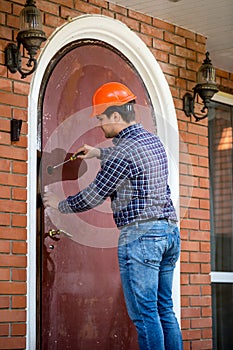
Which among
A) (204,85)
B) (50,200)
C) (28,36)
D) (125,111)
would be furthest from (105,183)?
(204,85)

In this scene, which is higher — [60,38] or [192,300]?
[60,38]

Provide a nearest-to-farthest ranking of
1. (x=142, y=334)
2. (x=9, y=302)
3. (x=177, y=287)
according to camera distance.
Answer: (x=142, y=334)
(x=9, y=302)
(x=177, y=287)

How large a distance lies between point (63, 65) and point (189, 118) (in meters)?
1.34

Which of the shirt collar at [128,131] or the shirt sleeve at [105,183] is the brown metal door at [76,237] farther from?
the shirt collar at [128,131]

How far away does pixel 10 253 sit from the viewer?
493 centimetres

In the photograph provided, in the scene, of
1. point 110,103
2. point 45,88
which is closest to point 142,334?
point 110,103

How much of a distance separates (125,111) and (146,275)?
101cm

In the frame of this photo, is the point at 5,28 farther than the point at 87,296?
No

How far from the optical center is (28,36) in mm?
4902

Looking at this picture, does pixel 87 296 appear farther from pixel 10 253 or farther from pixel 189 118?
pixel 189 118

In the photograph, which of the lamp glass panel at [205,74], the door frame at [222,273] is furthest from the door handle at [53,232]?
the door frame at [222,273]

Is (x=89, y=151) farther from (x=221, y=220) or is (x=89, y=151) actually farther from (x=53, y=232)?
(x=221, y=220)

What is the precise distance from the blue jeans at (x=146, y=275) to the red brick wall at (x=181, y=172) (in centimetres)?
71

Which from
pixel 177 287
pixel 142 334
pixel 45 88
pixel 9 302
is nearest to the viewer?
pixel 142 334
